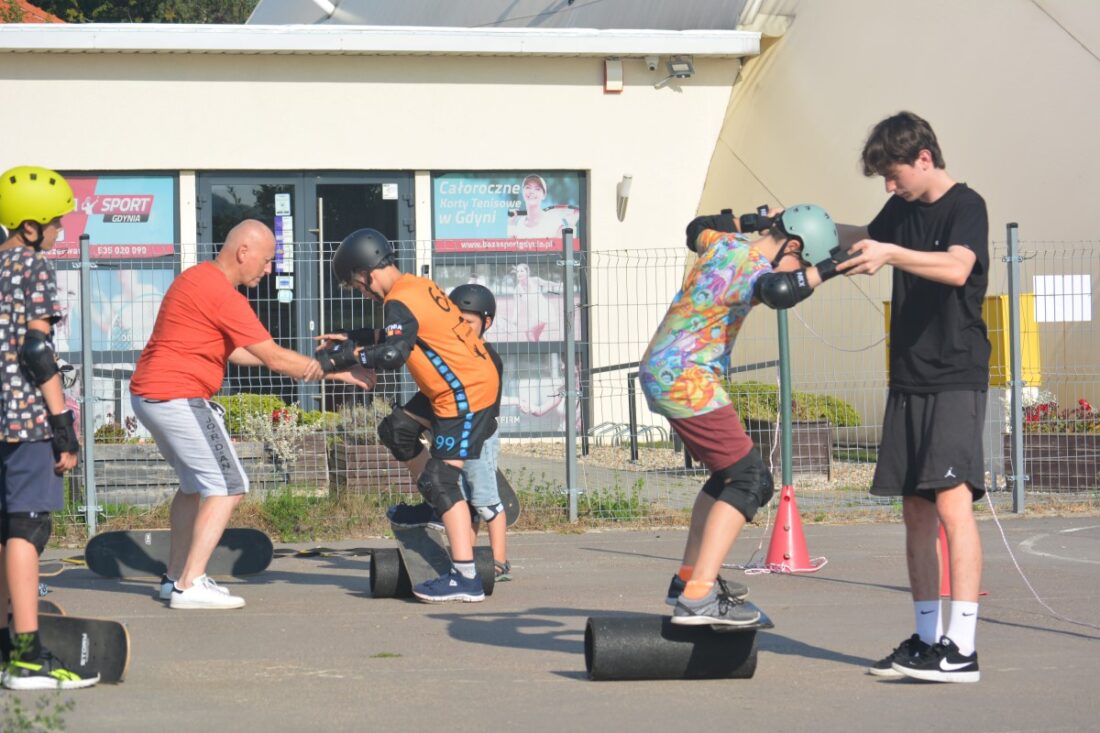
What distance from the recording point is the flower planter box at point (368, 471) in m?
11.3

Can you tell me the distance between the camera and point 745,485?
586 centimetres

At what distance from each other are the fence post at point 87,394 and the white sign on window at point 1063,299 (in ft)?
24.4

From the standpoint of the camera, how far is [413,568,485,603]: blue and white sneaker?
7.79 m

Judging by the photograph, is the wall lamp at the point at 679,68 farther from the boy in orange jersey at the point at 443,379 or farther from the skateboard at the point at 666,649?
the skateboard at the point at 666,649

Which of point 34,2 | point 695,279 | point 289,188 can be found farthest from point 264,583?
point 34,2

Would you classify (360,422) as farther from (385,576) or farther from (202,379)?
(202,379)

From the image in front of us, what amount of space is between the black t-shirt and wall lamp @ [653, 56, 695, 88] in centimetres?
1161

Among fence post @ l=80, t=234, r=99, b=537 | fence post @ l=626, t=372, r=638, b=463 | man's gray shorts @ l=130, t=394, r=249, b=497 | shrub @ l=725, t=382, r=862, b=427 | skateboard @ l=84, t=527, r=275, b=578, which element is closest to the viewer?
man's gray shorts @ l=130, t=394, r=249, b=497

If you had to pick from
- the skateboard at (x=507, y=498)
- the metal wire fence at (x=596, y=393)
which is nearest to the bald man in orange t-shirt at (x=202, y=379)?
the skateboard at (x=507, y=498)

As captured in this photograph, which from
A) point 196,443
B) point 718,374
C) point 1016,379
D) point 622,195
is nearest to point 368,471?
point 196,443

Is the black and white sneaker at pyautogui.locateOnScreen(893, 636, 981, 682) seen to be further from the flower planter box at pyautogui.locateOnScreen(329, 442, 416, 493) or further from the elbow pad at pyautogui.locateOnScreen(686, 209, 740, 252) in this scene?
the flower planter box at pyautogui.locateOnScreen(329, 442, 416, 493)

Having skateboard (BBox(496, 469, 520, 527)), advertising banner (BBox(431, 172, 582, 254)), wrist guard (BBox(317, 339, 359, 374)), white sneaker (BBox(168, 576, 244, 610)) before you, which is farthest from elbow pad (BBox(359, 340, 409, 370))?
advertising banner (BBox(431, 172, 582, 254))

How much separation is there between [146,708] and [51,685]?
1.37 feet

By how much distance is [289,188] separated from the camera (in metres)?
16.8
